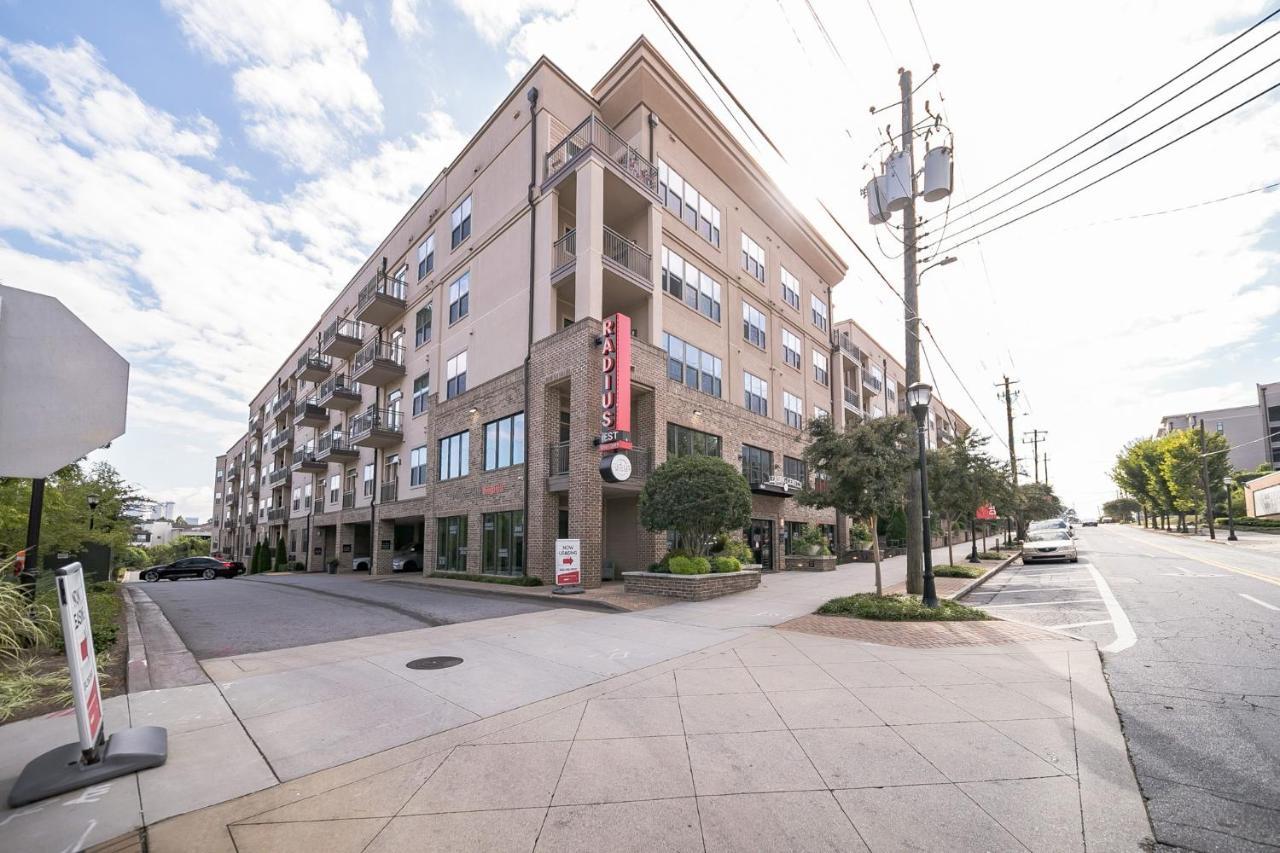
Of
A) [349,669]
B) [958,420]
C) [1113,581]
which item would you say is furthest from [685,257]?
[958,420]

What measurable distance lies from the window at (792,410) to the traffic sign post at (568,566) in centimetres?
1606

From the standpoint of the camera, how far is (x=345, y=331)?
1416 inches

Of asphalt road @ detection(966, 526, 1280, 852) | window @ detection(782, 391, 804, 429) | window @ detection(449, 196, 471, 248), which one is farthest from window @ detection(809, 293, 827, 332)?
asphalt road @ detection(966, 526, 1280, 852)

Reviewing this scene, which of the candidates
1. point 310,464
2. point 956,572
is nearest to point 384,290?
point 310,464

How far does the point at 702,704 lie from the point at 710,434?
55.8 feet

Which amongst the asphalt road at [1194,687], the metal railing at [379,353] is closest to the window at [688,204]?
the metal railing at [379,353]

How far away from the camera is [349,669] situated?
6.96 m

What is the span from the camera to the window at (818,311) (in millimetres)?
33281

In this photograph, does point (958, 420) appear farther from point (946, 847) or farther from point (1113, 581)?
point (946, 847)

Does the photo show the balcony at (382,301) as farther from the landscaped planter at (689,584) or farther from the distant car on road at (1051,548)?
the distant car on road at (1051,548)

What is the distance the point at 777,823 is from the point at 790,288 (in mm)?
29917

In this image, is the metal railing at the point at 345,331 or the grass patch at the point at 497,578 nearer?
the grass patch at the point at 497,578

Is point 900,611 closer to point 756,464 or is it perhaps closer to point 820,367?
point 756,464

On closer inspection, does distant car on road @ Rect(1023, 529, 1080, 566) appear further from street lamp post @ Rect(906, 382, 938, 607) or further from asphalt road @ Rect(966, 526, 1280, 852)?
A: street lamp post @ Rect(906, 382, 938, 607)
